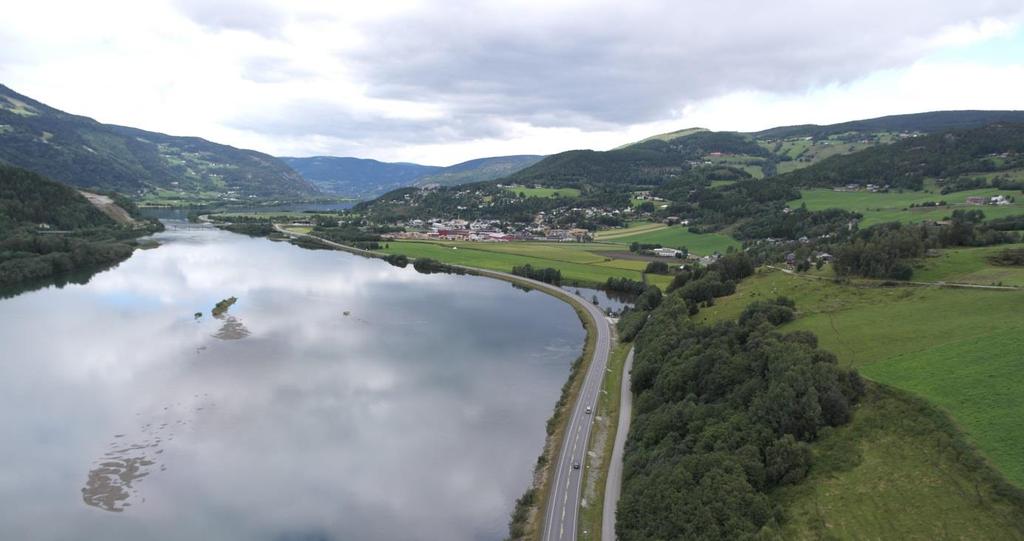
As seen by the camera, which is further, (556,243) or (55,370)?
(556,243)

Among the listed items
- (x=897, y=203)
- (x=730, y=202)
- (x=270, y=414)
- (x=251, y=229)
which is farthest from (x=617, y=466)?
(x=251, y=229)

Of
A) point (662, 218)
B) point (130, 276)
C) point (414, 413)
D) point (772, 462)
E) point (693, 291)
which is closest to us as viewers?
point (772, 462)

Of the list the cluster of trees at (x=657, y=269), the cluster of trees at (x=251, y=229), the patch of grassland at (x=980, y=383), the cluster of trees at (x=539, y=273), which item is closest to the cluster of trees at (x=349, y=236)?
the cluster of trees at (x=251, y=229)

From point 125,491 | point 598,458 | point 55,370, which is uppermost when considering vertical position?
point 55,370

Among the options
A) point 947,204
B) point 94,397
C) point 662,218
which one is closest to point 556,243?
point 662,218

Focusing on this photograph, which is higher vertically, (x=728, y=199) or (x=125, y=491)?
(x=728, y=199)

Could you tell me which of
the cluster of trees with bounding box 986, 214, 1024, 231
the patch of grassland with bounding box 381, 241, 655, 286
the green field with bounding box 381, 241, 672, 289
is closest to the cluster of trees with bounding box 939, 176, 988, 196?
the cluster of trees with bounding box 986, 214, 1024, 231

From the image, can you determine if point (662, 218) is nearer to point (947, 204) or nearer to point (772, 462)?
point (947, 204)

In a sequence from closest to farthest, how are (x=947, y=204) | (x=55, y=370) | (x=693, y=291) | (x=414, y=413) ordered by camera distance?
(x=414, y=413), (x=55, y=370), (x=693, y=291), (x=947, y=204)
